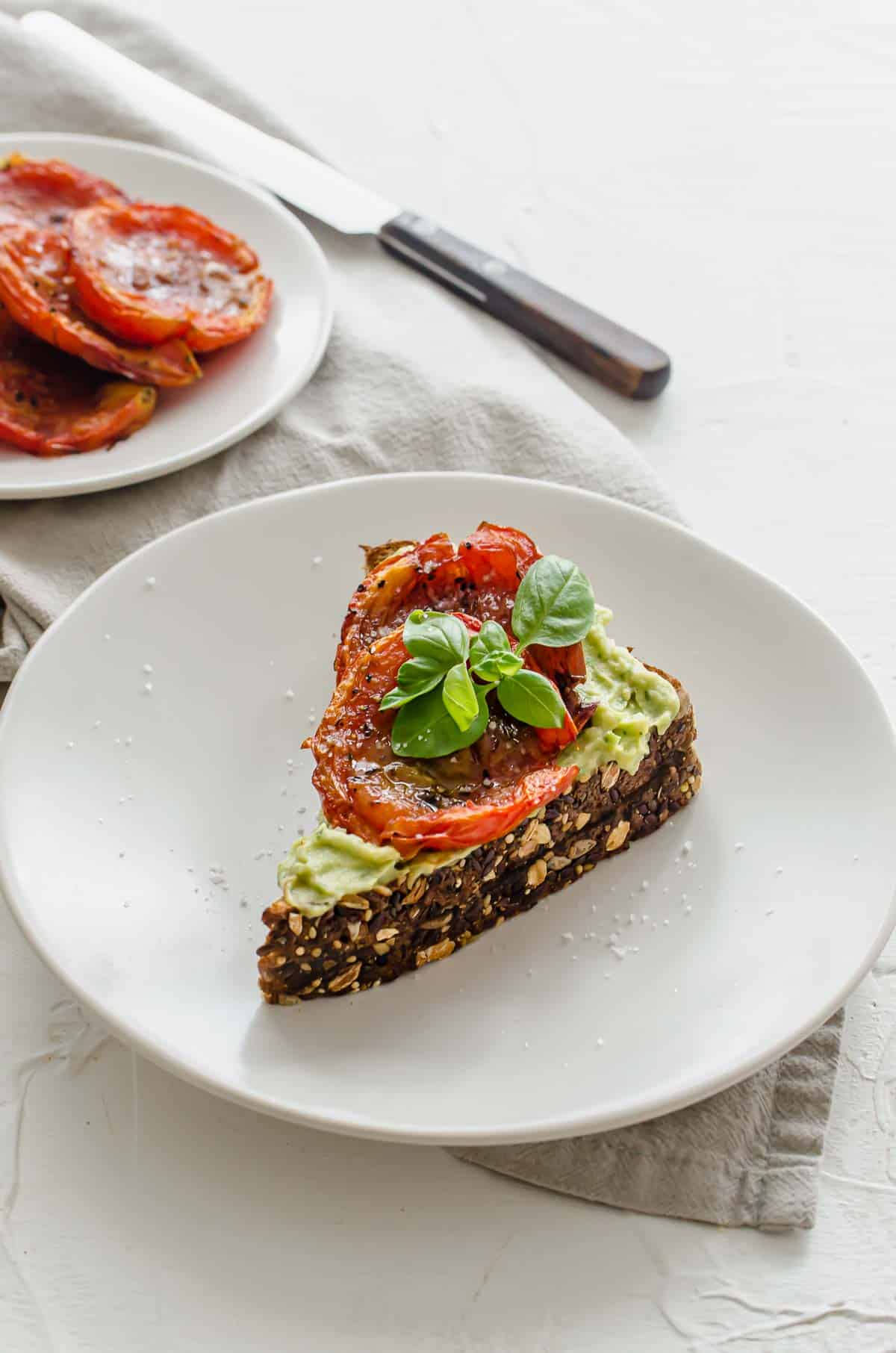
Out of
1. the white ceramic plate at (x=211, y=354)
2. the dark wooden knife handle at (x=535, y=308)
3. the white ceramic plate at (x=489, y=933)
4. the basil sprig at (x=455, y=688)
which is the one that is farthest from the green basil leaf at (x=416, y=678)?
the dark wooden knife handle at (x=535, y=308)

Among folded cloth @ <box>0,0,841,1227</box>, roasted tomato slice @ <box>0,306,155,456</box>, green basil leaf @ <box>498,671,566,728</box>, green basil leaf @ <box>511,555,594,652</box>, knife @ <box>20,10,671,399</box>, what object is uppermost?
green basil leaf @ <box>511,555,594,652</box>

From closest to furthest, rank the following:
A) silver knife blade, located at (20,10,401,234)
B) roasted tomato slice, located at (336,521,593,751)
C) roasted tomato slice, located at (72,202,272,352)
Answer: roasted tomato slice, located at (336,521,593,751) < roasted tomato slice, located at (72,202,272,352) < silver knife blade, located at (20,10,401,234)

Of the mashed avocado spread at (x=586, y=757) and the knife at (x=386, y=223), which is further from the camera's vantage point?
the knife at (x=386, y=223)

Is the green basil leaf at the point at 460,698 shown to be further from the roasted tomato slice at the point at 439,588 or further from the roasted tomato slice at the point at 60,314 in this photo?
the roasted tomato slice at the point at 60,314

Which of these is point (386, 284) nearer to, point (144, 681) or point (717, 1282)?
point (144, 681)

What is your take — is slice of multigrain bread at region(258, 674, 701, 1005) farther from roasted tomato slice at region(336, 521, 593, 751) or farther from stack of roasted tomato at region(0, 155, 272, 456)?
stack of roasted tomato at region(0, 155, 272, 456)

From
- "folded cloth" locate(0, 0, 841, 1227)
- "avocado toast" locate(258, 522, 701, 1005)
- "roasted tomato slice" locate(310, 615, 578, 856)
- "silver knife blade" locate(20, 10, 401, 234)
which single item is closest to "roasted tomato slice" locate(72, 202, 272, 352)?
"folded cloth" locate(0, 0, 841, 1227)

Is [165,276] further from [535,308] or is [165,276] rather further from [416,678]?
[416,678]
